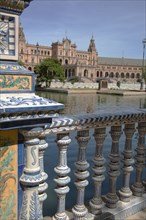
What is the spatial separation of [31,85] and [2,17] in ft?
2.11

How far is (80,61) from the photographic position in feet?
399

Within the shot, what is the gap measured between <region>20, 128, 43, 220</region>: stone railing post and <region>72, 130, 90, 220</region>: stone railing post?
0.80m

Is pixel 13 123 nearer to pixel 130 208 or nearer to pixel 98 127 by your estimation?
pixel 98 127

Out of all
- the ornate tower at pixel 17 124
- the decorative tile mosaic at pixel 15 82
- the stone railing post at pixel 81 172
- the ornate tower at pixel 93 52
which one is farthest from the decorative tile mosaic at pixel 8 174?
the ornate tower at pixel 93 52

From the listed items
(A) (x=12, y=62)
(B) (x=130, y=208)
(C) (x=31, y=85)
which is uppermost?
(A) (x=12, y=62)

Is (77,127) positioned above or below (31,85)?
below

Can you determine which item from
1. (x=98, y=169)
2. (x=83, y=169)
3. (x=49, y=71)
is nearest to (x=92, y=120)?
(x=83, y=169)

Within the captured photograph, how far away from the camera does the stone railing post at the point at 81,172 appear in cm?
311

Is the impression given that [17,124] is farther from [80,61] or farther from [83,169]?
[80,61]

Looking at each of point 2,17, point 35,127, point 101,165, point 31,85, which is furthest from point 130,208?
point 2,17

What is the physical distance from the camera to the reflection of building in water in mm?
107000

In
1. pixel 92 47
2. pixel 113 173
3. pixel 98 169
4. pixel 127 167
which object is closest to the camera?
pixel 98 169

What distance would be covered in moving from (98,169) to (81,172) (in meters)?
0.30

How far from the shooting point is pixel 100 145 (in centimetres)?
330
